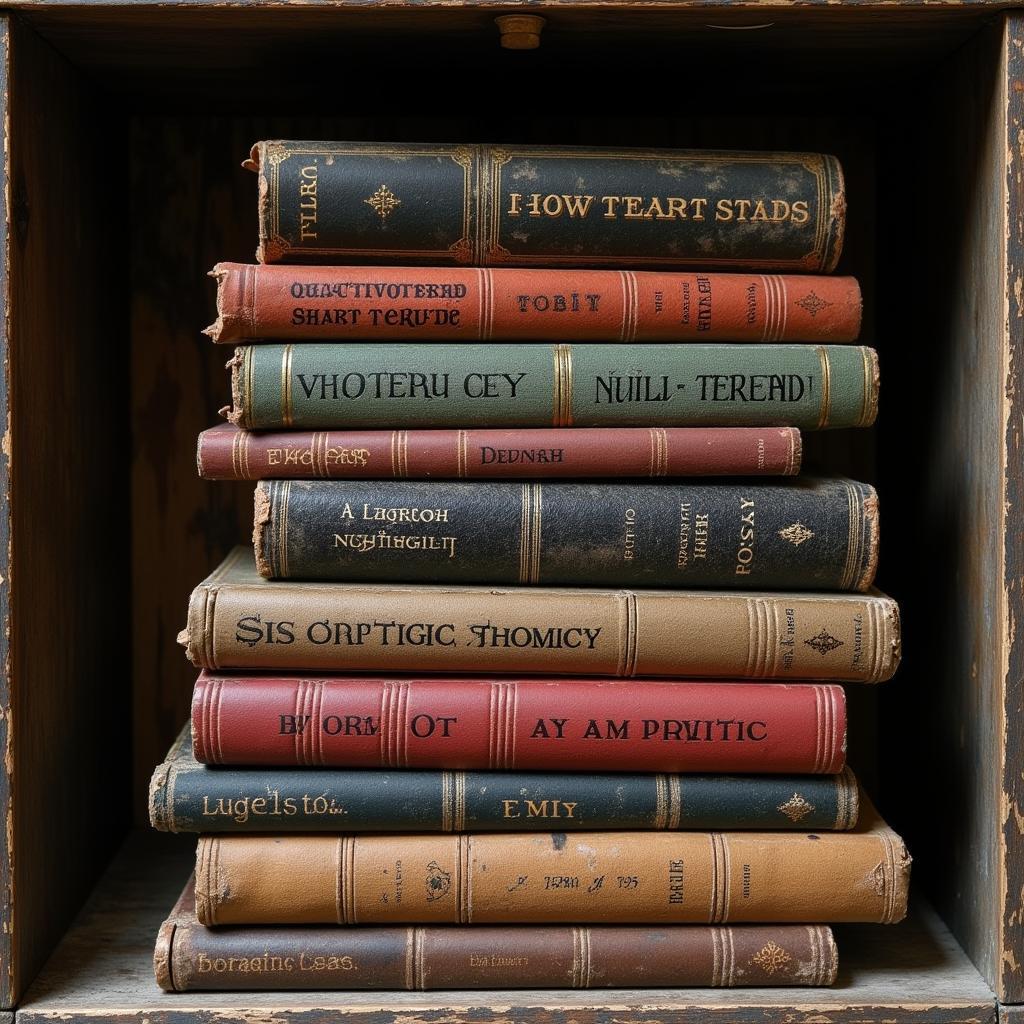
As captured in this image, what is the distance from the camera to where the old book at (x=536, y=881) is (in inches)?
29.7

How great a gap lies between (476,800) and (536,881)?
0.06m

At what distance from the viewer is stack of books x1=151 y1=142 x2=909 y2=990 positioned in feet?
2.49

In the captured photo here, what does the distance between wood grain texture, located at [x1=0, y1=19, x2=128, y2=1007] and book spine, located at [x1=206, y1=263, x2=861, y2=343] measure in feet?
0.41

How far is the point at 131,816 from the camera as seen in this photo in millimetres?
1044

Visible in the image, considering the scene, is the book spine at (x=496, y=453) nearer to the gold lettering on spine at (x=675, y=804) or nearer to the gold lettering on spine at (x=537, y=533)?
the gold lettering on spine at (x=537, y=533)

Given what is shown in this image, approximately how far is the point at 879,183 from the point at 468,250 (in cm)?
43

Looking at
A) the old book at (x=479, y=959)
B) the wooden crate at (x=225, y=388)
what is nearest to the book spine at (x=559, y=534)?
the wooden crate at (x=225, y=388)

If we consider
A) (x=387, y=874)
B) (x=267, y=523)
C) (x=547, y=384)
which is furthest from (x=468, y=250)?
(x=387, y=874)

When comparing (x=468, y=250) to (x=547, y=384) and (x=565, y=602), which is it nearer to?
(x=547, y=384)

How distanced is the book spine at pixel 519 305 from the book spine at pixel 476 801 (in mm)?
282

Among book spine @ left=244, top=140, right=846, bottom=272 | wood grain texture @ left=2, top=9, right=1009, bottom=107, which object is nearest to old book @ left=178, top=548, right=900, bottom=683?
book spine @ left=244, top=140, right=846, bottom=272

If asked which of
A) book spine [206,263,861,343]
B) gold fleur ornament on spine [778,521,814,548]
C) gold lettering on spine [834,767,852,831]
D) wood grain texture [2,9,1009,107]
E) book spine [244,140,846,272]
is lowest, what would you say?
gold lettering on spine [834,767,852,831]

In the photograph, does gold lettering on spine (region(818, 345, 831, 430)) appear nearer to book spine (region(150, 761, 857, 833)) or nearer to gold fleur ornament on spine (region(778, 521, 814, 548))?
gold fleur ornament on spine (region(778, 521, 814, 548))

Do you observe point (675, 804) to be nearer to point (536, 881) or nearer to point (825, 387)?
point (536, 881)
